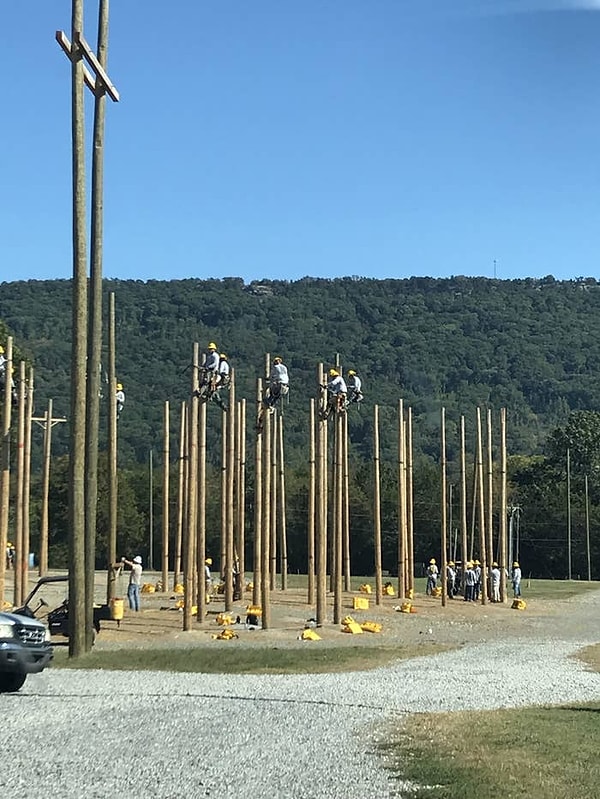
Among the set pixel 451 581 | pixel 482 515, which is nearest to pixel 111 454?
pixel 482 515

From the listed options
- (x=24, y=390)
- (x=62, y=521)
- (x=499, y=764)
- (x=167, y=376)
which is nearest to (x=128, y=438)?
(x=167, y=376)

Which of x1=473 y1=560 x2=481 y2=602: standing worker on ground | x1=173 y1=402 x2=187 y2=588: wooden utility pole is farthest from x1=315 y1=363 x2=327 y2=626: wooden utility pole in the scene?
x1=473 y1=560 x2=481 y2=602: standing worker on ground

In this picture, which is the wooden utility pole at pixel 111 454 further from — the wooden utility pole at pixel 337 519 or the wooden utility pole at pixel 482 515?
the wooden utility pole at pixel 482 515

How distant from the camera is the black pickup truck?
50.9 feet

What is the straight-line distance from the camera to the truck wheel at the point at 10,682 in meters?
16.0

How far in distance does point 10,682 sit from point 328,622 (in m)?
18.8

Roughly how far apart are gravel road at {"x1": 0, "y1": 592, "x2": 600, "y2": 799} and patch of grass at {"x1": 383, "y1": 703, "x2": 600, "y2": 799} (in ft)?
1.14

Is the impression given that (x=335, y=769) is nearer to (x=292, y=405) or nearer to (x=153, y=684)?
(x=153, y=684)

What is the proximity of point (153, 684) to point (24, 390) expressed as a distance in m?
16.8

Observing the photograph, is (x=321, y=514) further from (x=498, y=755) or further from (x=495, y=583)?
(x=498, y=755)

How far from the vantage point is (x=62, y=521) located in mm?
74938

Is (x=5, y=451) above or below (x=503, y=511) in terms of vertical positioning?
above

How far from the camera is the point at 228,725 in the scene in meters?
13.2

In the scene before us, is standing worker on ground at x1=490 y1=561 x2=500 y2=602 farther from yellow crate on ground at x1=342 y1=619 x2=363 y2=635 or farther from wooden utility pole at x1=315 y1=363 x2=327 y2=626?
yellow crate on ground at x1=342 y1=619 x2=363 y2=635
